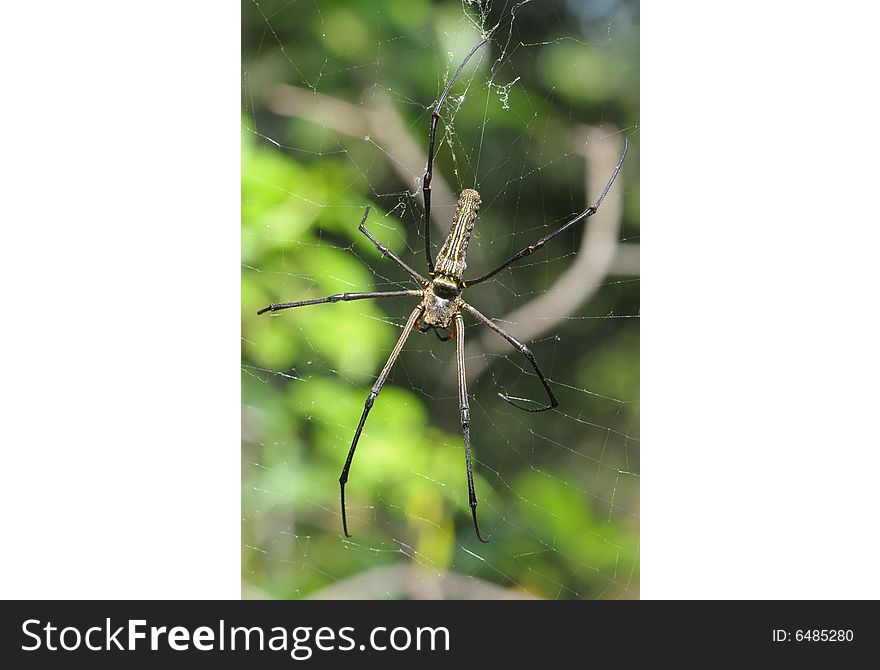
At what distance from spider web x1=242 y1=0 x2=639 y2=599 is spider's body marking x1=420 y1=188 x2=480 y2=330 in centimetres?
31

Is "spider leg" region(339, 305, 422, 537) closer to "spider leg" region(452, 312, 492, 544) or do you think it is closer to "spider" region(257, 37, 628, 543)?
"spider" region(257, 37, 628, 543)

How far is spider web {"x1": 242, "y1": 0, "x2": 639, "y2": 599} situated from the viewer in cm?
230

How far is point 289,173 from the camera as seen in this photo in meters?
2.21

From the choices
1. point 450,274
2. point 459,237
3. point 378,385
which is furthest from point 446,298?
point 378,385

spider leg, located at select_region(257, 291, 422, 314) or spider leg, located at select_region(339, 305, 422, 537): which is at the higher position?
spider leg, located at select_region(257, 291, 422, 314)

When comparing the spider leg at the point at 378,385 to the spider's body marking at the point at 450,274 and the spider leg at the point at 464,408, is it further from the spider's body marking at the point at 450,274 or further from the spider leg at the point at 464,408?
the spider leg at the point at 464,408

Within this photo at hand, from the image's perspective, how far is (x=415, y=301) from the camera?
7.62ft

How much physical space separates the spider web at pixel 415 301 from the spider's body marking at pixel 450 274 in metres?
0.31

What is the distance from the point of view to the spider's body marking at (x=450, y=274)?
5.94ft

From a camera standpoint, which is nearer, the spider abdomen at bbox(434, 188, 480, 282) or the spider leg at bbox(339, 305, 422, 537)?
the spider abdomen at bbox(434, 188, 480, 282)

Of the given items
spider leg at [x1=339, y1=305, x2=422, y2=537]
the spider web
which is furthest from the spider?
the spider web

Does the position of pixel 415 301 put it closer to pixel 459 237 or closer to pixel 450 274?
pixel 450 274

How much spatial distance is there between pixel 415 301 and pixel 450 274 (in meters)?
0.43

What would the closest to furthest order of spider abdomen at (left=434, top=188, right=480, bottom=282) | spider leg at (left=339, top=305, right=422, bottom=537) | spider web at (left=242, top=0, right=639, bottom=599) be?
spider abdomen at (left=434, top=188, right=480, bottom=282), spider leg at (left=339, top=305, right=422, bottom=537), spider web at (left=242, top=0, right=639, bottom=599)
